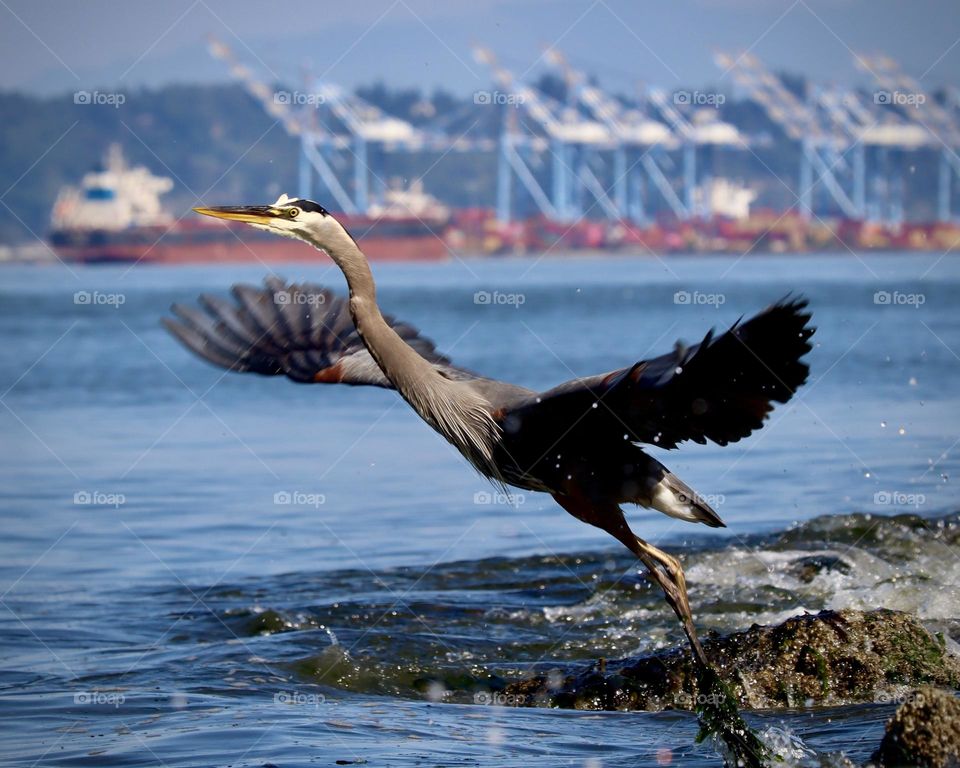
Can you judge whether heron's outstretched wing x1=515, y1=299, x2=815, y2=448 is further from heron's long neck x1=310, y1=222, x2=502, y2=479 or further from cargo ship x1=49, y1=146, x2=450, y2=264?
cargo ship x1=49, y1=146, x2=450, y2=264

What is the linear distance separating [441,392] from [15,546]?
5.95 meters

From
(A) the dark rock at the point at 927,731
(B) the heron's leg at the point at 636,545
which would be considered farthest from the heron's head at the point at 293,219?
(A) the dark rock at the point at 927,731

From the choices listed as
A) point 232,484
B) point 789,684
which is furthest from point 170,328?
point 232,484

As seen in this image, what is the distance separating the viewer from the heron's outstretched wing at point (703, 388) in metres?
6.74

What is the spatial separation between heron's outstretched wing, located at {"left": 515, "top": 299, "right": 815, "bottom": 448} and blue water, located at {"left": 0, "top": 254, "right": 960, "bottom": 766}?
254 mm

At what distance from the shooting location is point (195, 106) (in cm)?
14288

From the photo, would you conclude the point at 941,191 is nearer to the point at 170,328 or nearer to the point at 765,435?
the point at 765,435

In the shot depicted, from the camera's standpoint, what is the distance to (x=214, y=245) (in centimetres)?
8425

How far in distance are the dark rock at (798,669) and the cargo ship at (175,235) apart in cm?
6903

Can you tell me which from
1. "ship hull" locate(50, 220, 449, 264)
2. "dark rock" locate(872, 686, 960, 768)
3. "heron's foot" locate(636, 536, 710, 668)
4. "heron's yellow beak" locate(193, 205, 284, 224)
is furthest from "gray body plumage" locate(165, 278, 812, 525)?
"ship hull" locate(50, 220, 449, 264)

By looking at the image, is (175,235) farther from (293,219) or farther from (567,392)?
(567,392)

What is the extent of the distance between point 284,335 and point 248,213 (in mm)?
2168

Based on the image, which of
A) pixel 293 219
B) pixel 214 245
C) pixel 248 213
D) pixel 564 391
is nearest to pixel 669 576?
pixel 564 391

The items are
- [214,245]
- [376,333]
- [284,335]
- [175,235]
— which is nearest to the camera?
[376,333]
